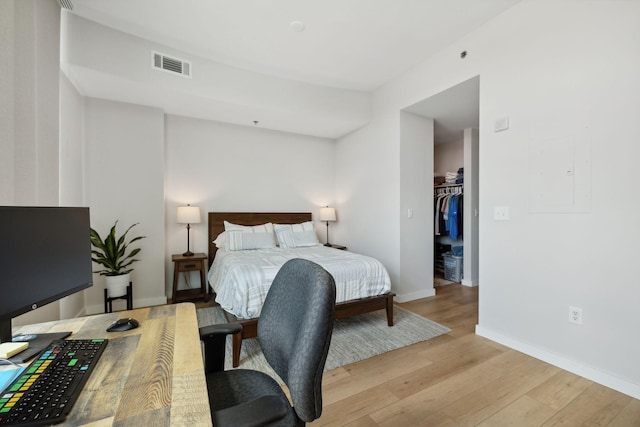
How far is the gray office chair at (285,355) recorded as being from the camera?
727 millimetres

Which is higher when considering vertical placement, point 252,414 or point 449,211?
point 449,211

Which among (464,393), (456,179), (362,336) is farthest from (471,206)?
(464,393)

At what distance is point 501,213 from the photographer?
2.36 metres

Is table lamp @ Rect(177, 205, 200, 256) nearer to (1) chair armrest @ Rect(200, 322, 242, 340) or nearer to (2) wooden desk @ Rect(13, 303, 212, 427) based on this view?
(2) wooden desk @ Rect(13, 303, 212, 427)

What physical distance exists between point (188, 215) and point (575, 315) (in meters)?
3.92

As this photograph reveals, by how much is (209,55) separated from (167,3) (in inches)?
28.1

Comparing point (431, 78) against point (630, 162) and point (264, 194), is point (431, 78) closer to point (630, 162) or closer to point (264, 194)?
point (630, 162)

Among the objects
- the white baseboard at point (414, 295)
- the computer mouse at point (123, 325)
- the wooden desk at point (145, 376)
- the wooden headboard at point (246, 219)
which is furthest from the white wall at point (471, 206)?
the computer mouse at point (123, 325)

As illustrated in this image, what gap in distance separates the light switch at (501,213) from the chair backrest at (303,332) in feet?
6.91

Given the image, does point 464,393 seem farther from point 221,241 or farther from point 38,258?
point 221,241

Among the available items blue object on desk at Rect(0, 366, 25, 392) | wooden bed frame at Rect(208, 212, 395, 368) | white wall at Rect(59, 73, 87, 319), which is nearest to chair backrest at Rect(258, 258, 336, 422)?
blue object on desk at Rect(0, 366, 25, 392)

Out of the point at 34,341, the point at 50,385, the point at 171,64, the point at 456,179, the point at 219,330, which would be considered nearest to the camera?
the point at 50,385

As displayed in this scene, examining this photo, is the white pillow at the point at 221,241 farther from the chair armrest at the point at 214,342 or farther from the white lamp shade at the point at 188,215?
the chair armrest at the point at 214,342

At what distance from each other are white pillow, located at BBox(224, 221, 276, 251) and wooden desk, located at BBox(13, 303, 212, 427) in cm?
230
